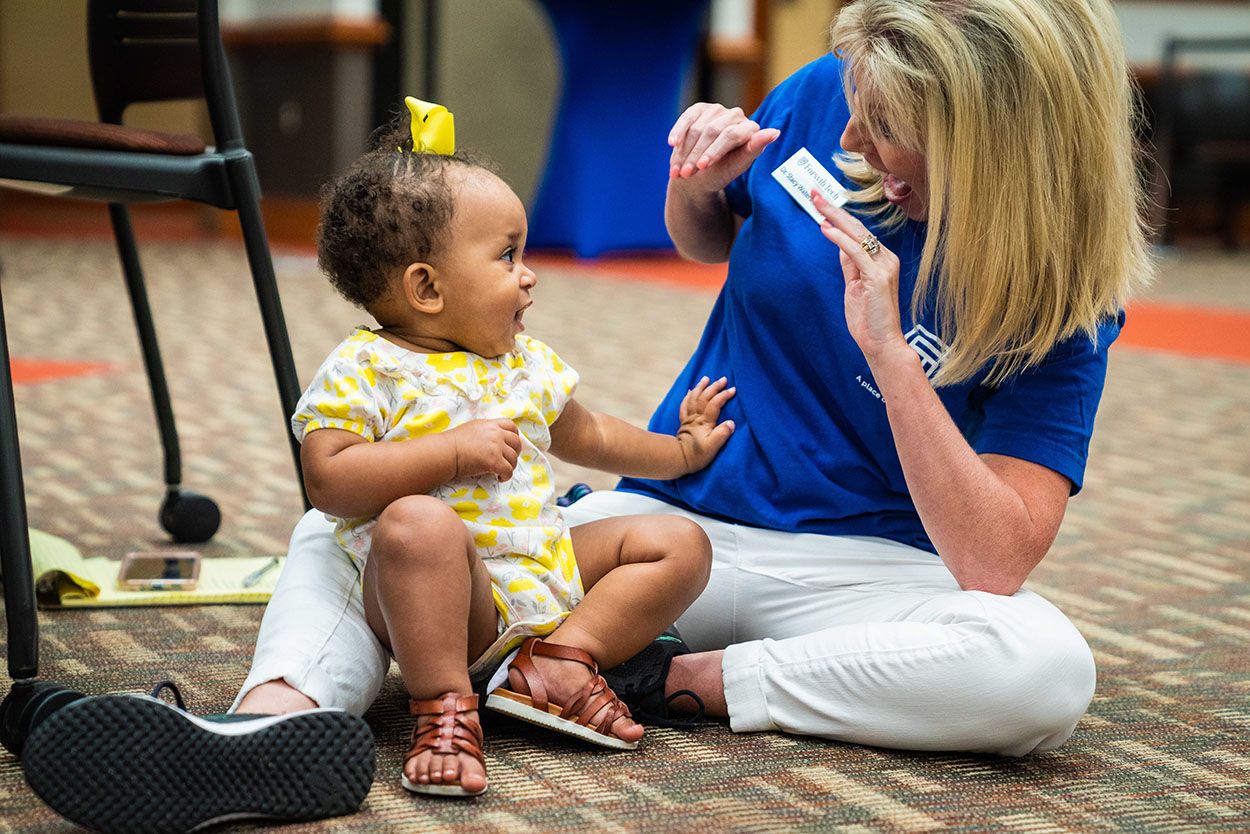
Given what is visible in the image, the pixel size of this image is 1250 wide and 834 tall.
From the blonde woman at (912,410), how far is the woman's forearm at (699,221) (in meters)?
0.06

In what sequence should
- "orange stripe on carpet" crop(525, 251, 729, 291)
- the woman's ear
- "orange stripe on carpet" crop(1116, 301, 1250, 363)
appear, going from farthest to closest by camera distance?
"orange stripe on carpet" crop(525, 251, 729, 291) < "orange stripe on carpet" crop(1116, 301, 1250, 363) < the woman's ear

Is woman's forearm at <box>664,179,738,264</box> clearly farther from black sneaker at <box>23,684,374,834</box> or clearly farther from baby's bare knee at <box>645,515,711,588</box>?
black sneaker at <box>23,684,374,834</box>

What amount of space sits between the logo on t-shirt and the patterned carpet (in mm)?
320

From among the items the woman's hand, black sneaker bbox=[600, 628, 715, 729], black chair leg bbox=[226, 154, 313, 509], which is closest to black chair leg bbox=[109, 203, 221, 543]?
black chair leg bbox=[226, 154, 313, 509]

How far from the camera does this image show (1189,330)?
4.24 m

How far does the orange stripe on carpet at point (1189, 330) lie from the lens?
3825 mm

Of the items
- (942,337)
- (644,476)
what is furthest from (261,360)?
(942,337)

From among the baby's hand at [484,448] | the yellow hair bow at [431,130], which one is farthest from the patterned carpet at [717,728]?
the yellow hair bow at [431,130]

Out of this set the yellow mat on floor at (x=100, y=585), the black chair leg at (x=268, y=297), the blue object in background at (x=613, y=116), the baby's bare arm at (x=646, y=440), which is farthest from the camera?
the blue object in background at (x=613, y=116)

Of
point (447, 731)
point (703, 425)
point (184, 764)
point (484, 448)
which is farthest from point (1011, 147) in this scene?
point (184, 764)

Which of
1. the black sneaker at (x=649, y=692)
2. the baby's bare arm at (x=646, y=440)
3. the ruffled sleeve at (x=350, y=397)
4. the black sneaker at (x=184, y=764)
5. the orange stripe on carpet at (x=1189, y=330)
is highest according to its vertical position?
the ruffled sleeve at (x=350, y=397)

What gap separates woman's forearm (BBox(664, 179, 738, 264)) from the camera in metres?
1.27

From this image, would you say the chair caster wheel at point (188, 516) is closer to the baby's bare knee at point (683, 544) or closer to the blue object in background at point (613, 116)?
the baby's bare knee at point (683, 544)

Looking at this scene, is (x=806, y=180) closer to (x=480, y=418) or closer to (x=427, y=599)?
(x=480, y=418)
